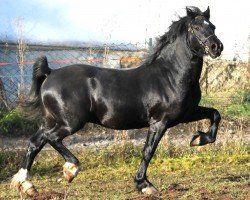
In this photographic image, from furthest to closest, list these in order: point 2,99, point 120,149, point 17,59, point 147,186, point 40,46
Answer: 1. point 40,46
2. point 17,59
3. point 2,99
4. point 120,149
5. point 147,186

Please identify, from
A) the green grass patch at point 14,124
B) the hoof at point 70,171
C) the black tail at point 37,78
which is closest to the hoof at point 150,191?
the hoof at point 70,171

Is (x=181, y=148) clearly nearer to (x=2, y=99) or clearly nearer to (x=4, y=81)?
(x=2, y=99)

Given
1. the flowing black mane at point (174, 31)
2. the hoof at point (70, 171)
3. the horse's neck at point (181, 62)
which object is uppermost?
the flowing black mane at point (174, 31)

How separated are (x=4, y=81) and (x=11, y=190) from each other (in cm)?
666

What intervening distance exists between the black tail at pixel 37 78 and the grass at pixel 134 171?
3.88 ft

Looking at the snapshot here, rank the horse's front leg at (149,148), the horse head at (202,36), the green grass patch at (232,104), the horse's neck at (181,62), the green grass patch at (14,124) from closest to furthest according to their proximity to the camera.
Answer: the horse head at (202,36) < the horse's front leg at (149,148) < the horse's neck at (181,62) < the green grass patch at (14,124) < the green grass patch at (232,104)

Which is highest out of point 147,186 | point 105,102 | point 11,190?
point 105,102

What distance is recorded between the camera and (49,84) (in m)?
7.15

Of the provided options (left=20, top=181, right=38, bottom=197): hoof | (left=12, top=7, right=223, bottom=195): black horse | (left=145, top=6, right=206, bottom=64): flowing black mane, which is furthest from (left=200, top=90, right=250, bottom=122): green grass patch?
(left=20, top=181, right=38, bottom=197): hoof

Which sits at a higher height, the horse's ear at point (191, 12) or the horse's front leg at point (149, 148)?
the horse's ear at point (191, 12)

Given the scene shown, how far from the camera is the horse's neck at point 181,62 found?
7.28m

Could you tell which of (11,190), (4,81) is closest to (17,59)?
(4,81)

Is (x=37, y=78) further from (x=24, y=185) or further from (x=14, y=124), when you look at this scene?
(x=14, y=124)

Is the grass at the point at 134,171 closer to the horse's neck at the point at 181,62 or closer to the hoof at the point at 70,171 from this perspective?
the hoof at the point at 70,171
